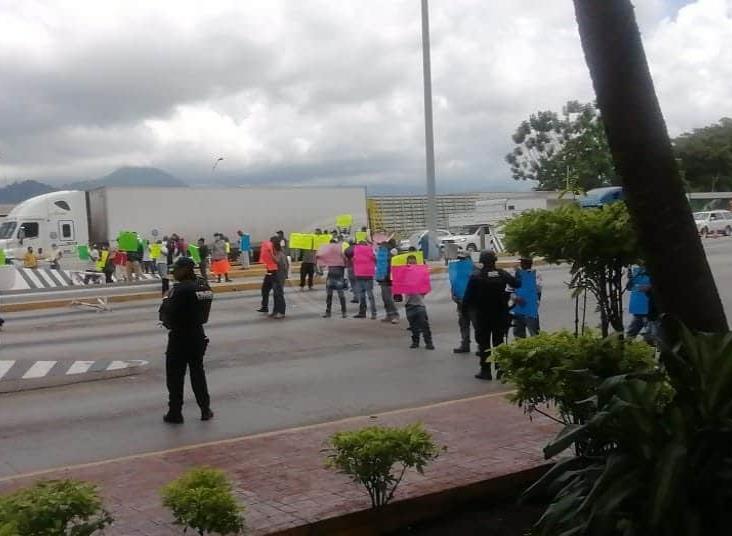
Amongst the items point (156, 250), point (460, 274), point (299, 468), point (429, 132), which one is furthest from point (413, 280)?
point (156, 250)

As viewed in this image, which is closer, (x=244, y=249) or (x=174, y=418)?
(x=174, y=418)

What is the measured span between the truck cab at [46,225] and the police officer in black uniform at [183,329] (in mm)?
25536

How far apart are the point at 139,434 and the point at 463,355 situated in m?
5.43

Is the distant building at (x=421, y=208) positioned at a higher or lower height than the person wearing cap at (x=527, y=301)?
higher

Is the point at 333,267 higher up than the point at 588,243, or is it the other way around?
the point at 588,243

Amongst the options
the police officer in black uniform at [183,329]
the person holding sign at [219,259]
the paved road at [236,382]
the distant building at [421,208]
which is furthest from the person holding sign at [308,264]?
the distant building at [421,208]

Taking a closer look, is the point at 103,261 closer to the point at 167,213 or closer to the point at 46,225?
the point at 46,225

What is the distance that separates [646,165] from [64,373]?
352 inches

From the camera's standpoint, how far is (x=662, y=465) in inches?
136

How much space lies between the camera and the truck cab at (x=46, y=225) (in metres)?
31.8

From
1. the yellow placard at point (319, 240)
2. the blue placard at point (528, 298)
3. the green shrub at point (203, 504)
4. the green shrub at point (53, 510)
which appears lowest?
the green shrub at point (203, 504)

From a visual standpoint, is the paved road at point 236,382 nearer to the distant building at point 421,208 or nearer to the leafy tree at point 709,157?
the distant building at point 421,208

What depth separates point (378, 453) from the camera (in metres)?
4.72

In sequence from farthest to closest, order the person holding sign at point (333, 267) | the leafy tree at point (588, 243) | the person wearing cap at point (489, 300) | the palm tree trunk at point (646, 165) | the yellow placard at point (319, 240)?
the yellow placard at point (319, 240) → the person holding sign at point (333, 267) → the person wearing cap at point (489, 300) → the leafy tree at point (588, 243) → the palm tree trunk at point (646, 165)
